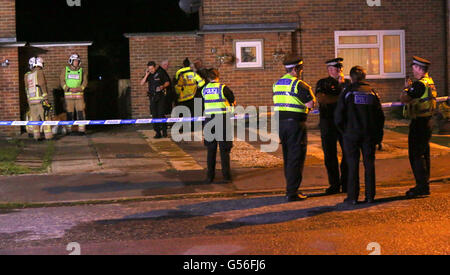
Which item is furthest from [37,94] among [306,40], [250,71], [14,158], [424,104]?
[424,104]

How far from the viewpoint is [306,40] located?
17.9m

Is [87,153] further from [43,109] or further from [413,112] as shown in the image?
[413,112]

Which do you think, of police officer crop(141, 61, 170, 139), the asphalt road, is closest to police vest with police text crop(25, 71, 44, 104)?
police officer crop(141, 61, 170, 139)

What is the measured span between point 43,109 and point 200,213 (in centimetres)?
877

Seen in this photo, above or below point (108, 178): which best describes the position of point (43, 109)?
above

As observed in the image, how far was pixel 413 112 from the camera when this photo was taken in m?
9.56

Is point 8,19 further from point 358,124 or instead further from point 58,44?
point 358,124

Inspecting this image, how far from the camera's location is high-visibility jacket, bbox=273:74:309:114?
9336 millimetres

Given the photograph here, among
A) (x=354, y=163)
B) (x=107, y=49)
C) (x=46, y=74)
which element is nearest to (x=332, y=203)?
(x=354, y=163)

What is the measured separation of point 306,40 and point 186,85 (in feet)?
10.7

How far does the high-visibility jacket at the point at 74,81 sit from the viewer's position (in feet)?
55.7

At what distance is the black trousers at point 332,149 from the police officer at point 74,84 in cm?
865

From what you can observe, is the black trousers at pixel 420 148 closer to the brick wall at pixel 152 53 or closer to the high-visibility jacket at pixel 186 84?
the high-visibility jacket at pixel 186 84

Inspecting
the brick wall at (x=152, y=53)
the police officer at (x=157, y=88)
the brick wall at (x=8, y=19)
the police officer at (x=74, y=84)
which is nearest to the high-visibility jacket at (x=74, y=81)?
the police officer at (x=74, y=84)
